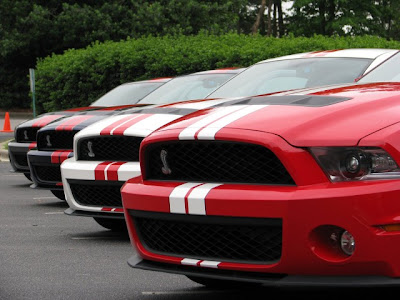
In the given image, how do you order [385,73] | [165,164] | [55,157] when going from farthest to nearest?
[55,157]
[385,73]
[165,164]

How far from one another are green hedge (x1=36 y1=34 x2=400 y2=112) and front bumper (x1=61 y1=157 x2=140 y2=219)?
44.0ft

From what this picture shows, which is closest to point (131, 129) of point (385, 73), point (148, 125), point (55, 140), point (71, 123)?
point (148, 125)

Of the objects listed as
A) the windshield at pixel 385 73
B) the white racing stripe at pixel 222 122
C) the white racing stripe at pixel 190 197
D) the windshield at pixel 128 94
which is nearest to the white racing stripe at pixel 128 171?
the windshield at pixel 385 73

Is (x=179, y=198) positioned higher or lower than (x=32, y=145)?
higher

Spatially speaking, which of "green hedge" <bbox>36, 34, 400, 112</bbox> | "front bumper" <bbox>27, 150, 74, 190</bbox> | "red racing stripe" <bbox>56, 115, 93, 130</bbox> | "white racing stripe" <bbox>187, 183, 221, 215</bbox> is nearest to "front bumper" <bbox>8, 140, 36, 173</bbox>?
"front bumper" <bbox>27, 150, 74, 190</bbox>

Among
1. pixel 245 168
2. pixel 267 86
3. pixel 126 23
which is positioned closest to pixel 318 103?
pixel 245 168

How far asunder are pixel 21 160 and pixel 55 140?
7.98ft

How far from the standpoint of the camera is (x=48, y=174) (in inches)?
362

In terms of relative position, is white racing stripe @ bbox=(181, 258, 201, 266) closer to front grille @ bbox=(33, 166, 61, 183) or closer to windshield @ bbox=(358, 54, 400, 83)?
windshield @ bbox=(358, 54, 400, 83)

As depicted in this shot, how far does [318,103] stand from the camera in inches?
171

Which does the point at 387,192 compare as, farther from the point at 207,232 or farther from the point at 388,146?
the point at 207,232

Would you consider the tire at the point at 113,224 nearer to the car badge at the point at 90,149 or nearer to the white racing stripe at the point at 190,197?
the car badge at the point at 90,149

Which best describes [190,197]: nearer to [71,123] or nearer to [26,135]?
[71,123]

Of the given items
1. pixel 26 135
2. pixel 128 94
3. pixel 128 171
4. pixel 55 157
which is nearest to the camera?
pixel 128 171
